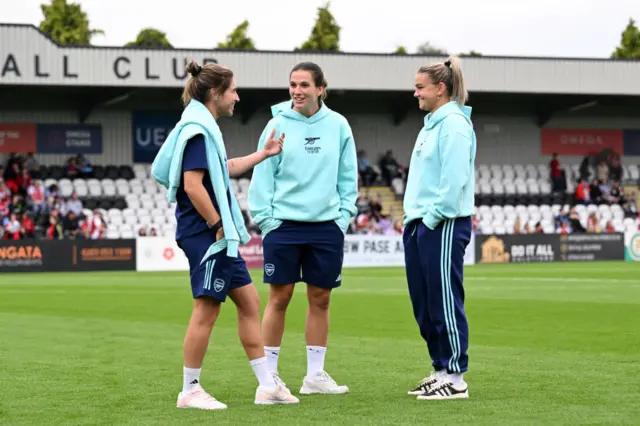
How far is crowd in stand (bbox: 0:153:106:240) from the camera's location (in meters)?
32.2

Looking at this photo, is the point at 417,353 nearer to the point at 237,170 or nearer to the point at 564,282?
the point at 237,170

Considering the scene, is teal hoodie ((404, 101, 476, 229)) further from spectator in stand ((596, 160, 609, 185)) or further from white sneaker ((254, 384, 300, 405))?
spectator in stand ((596, 160, 609, 185))

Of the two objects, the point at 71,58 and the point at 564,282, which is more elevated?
the point at 71,58

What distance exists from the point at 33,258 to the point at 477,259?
13243mm

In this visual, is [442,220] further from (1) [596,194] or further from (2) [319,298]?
(1) [596,194]

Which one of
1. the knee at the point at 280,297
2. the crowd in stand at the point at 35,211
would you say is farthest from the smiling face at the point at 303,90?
the crowd in stand at the point at 35,211

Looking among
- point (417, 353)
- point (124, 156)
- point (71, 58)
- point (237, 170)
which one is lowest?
point (417, 353)

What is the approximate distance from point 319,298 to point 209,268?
1.17m

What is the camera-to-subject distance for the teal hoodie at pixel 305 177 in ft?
24.4

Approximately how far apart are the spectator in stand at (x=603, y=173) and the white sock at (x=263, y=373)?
39382 mm

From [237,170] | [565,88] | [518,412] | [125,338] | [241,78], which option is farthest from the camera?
[565,88]

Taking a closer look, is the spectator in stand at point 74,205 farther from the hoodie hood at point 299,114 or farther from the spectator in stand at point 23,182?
the hoodie hood at point 299,114

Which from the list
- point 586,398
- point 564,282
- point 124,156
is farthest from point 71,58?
point 586,398

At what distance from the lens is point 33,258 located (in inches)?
1194
